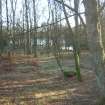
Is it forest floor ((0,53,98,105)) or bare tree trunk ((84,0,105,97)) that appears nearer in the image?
bare tree trunk ((84,0,105,97))

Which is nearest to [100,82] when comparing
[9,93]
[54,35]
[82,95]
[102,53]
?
[102,53]

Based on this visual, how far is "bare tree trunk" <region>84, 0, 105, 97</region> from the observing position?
7.35m

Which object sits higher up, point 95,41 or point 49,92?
point 95,41

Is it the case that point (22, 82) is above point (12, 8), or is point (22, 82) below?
below

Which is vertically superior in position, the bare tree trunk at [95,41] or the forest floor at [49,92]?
the bare tree trunk at [95,41]

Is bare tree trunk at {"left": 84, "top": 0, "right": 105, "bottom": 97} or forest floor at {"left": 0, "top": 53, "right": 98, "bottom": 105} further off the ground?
bare tree trunk at {"left": 84, "top": 0, "right": 105, "bottom": 97}

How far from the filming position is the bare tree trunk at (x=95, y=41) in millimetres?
7348

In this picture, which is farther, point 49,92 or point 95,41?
point 49,92

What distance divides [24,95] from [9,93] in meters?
0.94

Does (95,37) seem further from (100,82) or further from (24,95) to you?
(24,95)

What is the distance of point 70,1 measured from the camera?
14.5 metres

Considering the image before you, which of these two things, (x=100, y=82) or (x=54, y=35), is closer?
(x=100, y=82)

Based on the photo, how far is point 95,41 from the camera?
7.45 m

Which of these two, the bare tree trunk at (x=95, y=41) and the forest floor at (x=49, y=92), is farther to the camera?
the forest floor at (x=49, y=92)
